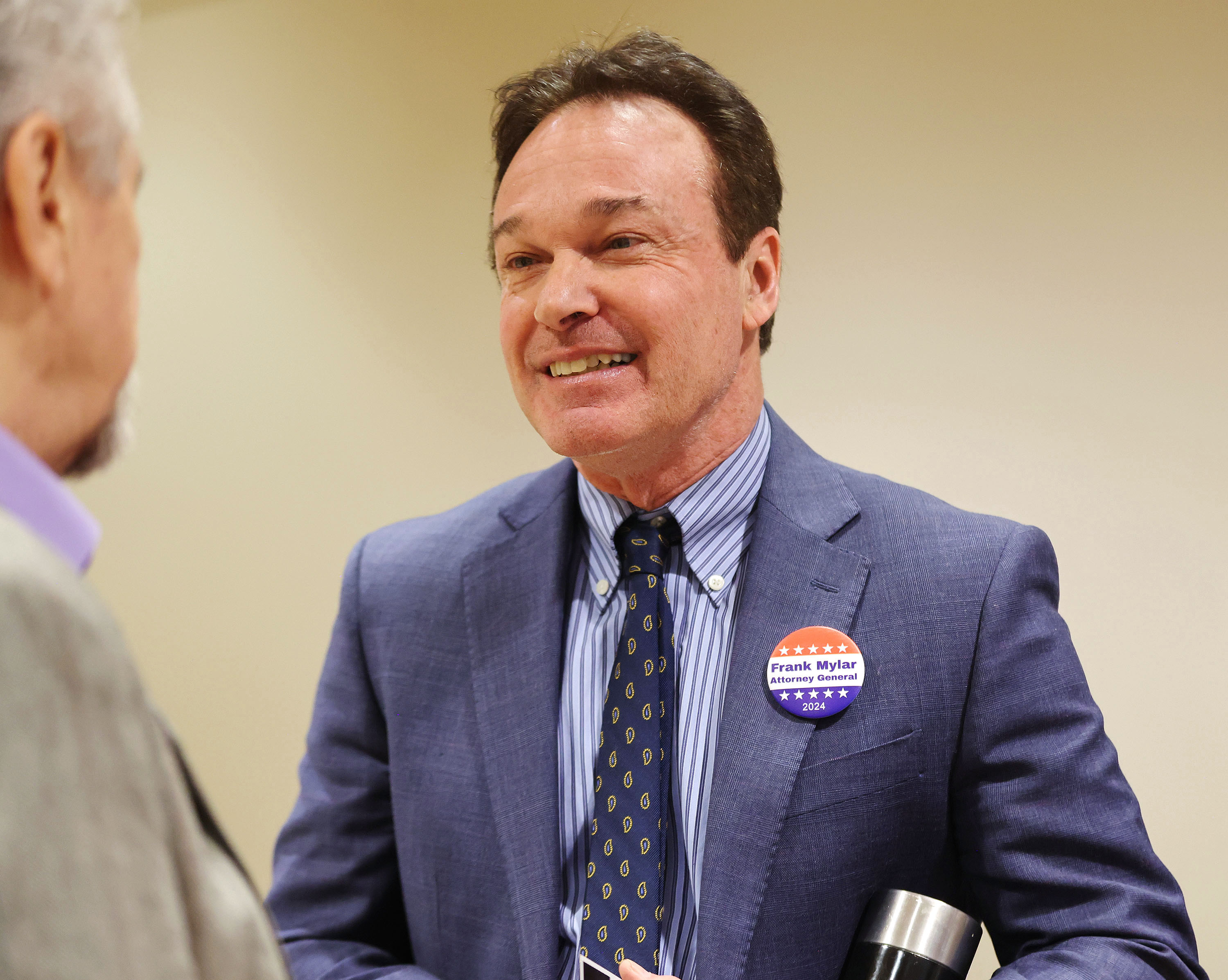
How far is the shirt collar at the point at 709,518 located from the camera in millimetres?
1485

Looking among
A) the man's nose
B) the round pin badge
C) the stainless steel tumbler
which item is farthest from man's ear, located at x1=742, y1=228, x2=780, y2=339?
the stainless steel tumbler

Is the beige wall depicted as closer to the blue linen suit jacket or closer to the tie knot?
the blue linen suit jacket

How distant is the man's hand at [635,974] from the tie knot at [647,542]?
1.66 ft

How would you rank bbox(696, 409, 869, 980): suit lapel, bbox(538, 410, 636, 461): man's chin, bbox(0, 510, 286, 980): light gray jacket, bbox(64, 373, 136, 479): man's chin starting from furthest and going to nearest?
bbox(538, 410, 636, 461): man's chin
bbox(696, 409, 869, 980): suit lapel
bbox(64, 373, 136, 479): man's chin
bbox(0, 510, 286, 980): light gray jacket

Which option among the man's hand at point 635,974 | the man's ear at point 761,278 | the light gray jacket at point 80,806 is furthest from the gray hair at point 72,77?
the man's ear at point 761,278

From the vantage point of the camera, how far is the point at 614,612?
1.51m

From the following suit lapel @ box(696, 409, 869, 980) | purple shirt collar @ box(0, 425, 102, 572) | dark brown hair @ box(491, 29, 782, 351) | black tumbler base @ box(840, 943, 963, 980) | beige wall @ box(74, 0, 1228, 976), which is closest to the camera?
purple shirt collar @ box(0, 425, 102, 572)

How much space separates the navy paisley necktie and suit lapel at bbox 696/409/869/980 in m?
0.07

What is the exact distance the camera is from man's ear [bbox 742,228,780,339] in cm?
162

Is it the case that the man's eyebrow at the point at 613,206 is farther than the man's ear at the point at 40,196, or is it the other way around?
the man's eyebrow at the point at 613,206

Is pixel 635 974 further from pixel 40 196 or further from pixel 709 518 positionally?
pixel 40 196

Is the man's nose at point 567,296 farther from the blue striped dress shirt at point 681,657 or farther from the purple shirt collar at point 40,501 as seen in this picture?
the purple shirt collar at point 40,501

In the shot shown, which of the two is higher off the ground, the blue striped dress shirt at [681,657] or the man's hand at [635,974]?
the blue striped dress shirt at [681,657]

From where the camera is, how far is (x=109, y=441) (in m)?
0.67
